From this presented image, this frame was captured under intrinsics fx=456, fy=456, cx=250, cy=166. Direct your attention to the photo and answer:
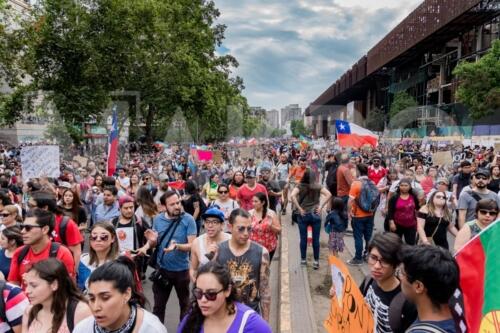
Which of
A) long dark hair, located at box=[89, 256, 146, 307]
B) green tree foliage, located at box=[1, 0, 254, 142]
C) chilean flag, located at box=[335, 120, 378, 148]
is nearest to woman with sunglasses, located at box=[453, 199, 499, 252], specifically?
long dark hair, located at box=[89, 256, 146, 307]

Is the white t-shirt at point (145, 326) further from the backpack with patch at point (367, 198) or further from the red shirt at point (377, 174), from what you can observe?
the red shirt at point (377, 174)

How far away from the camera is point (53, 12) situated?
22500 mm

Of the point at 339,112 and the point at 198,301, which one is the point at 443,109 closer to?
the point at 198,301

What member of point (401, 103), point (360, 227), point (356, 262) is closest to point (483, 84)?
point (401, 103)

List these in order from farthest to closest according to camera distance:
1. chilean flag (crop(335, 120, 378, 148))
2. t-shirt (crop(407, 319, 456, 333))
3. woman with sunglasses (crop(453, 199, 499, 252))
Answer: chilean flag (crop(335, 120, 378, 148)), woman with sunglasses (crop(453, 199, 499, 252)), t-shirt (crop(407, 319, 456, 333))

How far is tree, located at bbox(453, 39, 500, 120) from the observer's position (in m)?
30.5

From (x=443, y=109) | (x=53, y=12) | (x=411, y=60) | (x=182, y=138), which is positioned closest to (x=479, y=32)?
(x=443, y=109)

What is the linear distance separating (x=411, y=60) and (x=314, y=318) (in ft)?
191

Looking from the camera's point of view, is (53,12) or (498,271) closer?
(498,271)

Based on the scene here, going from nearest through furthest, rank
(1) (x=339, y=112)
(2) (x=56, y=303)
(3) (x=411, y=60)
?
1. (2) (x=56, y=303)
2. (3) (x=411, y=60)
3. (1) (x=339, y=112)

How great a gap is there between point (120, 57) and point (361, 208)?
65.3 feet

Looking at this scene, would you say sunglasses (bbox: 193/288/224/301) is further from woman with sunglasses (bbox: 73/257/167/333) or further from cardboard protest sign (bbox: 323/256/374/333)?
cardboard protest sign (bbox: 323/256/374/333)

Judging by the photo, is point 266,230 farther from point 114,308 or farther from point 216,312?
point 114,308

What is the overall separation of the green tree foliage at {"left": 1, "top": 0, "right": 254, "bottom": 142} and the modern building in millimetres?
20166
